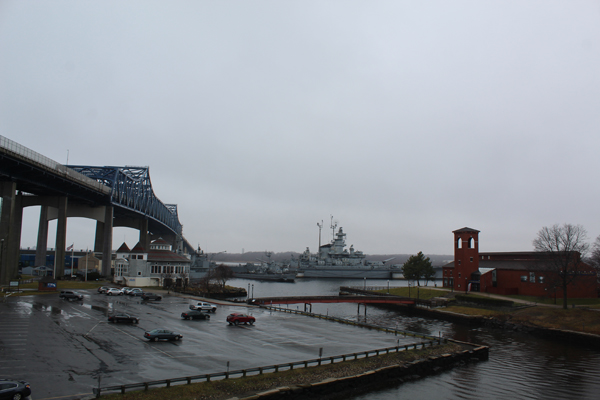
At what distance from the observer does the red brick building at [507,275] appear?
5591 centimetres

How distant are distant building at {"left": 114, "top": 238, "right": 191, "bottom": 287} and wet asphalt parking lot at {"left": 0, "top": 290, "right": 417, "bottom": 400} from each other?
1145 inches

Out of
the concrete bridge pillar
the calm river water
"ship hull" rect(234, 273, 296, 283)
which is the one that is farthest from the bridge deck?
"ship hull" rect(234, 273, 296, 283)

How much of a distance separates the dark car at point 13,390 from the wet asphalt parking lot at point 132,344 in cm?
75

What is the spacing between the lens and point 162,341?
27281 millimetres

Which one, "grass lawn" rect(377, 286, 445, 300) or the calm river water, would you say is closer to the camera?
the calm river water

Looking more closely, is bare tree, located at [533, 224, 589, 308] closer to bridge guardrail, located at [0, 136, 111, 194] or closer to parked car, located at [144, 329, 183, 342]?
parked car, located at [144, 329, 183, 342]

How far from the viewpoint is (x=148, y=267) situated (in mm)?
74812

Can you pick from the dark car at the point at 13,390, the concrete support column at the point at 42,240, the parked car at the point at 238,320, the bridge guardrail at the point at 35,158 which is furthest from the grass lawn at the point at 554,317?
the concrete support column at the point at 42,240

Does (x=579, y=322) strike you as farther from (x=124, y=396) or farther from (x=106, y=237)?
(x=106, y=237)

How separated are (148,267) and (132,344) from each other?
5266 centimetres

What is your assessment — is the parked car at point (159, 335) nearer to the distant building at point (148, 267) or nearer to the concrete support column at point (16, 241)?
the concrete support column at point (16, 241)

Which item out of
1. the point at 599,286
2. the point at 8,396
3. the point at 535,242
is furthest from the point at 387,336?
the point at 599,286

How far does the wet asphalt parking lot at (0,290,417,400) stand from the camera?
19.1m

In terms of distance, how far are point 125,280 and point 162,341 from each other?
172 feet
